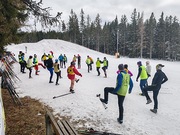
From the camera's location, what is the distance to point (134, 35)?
6306 centimetres

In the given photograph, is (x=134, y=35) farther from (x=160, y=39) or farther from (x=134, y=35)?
(x=160, y=39)

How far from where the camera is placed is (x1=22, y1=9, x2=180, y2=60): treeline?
56.1 meters

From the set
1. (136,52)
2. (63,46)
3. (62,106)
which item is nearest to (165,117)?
(62,106)

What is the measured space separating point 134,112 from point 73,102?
10.2 ft

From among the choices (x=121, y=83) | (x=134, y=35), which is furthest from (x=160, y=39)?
(x=121, y=83)

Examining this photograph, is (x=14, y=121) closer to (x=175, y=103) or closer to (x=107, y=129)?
(x=107, y=129)

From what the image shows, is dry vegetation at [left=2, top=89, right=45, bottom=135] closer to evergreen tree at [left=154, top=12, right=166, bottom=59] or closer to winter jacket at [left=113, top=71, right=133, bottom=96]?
winter jacket at [left=113, top=71, right=133, bottom=96]

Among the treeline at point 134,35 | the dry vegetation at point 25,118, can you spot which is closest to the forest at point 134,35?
the treeline at point 134,35

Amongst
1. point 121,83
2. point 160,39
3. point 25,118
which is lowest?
point 25,118

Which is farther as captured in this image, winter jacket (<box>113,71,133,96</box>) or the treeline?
the treeline

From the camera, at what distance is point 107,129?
614 cm

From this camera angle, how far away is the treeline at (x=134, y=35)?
56.1m

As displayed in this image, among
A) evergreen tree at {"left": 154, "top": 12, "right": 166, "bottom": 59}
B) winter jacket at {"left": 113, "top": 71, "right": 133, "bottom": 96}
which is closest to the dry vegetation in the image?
winter jacket at {"left": 113, "top": 71, "right": 133, "bottom": 96}

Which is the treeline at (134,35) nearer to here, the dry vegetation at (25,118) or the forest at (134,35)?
the forest at (134,35)
